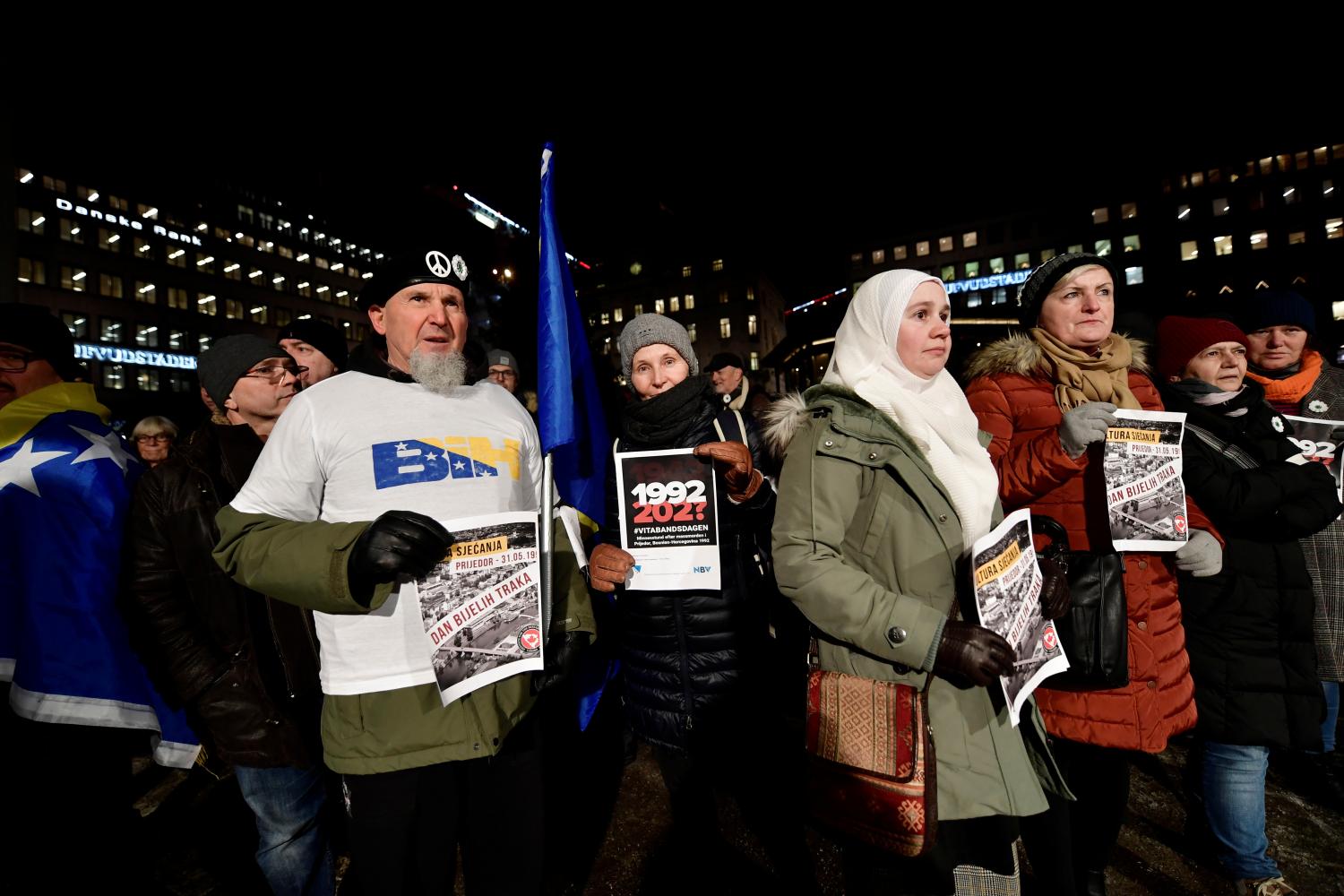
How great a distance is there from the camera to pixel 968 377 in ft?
9.82

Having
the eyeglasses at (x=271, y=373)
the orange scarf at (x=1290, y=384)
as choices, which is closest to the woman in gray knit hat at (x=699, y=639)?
the eyeglasses at (x=271, y=373)

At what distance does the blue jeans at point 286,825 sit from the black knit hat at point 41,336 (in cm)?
219

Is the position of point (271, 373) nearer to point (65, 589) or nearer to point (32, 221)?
point (65, 589)

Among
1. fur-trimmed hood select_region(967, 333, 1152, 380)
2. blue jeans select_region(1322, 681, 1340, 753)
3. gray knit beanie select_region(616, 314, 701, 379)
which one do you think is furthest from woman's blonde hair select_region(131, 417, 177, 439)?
blue jeans select_region(1322, 681, 1340, 753)

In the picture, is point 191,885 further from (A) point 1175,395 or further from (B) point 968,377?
(A) point 1175,395

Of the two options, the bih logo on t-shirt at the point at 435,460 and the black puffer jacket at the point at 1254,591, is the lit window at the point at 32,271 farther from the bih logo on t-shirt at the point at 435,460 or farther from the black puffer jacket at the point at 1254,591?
the black puffer jacket at the point at 1254,591

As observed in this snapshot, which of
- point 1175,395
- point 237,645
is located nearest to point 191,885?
point 237,645

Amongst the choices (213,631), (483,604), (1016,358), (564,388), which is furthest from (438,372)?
(1016,358)

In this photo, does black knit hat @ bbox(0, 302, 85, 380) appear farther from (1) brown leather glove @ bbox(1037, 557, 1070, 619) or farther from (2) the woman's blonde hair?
(2) the woman's blonde hair

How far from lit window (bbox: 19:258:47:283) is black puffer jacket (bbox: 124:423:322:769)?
6799 cm

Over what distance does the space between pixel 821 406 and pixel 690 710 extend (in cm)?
164

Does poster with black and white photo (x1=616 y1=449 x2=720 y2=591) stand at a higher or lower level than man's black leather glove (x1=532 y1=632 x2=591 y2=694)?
higher

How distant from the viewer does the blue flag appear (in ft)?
8.98

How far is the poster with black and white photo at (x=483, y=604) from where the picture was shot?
74.0 inches
